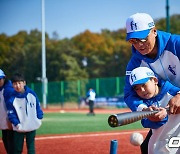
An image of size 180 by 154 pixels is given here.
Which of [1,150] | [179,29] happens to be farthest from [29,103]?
[179,29]

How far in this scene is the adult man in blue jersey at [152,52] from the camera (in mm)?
4148

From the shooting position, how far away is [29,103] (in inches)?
321

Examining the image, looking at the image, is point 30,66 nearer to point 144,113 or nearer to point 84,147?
point 84,147

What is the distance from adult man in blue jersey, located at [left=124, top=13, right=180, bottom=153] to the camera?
4.15 m

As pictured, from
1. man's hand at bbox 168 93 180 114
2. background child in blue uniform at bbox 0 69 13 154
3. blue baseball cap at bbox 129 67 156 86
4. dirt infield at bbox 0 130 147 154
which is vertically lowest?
dirt infield at bbox 0 130 147 154

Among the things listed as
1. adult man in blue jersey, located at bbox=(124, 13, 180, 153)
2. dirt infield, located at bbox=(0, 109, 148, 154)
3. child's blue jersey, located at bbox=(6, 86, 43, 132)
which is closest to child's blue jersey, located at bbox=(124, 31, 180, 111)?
adult man in blue jersey, located at bbox=(124, 13, 180, 153)

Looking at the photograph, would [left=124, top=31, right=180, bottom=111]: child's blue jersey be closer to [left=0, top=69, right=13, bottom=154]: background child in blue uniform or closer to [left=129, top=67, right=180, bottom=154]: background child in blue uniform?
[left=129, top=67, right=180, bottom=154]: background child in blue uniform

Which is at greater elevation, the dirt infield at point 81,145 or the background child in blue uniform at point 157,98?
the background child in blue uniform at point 157,98

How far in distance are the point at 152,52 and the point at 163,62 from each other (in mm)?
163

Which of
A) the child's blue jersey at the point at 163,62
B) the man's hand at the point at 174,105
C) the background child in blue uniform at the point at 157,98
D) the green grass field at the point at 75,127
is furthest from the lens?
the green grass field at the point at 75,127

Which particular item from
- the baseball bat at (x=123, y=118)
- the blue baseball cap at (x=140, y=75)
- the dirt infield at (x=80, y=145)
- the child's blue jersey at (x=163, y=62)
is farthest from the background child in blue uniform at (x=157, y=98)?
the dirt infield at (x=80, y=145)

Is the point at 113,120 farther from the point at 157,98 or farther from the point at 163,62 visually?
the point at 163,62

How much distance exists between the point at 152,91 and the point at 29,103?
437 cm

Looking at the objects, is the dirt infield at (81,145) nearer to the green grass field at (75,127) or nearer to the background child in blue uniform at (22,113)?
the background child in blue uniform at (22,113)
